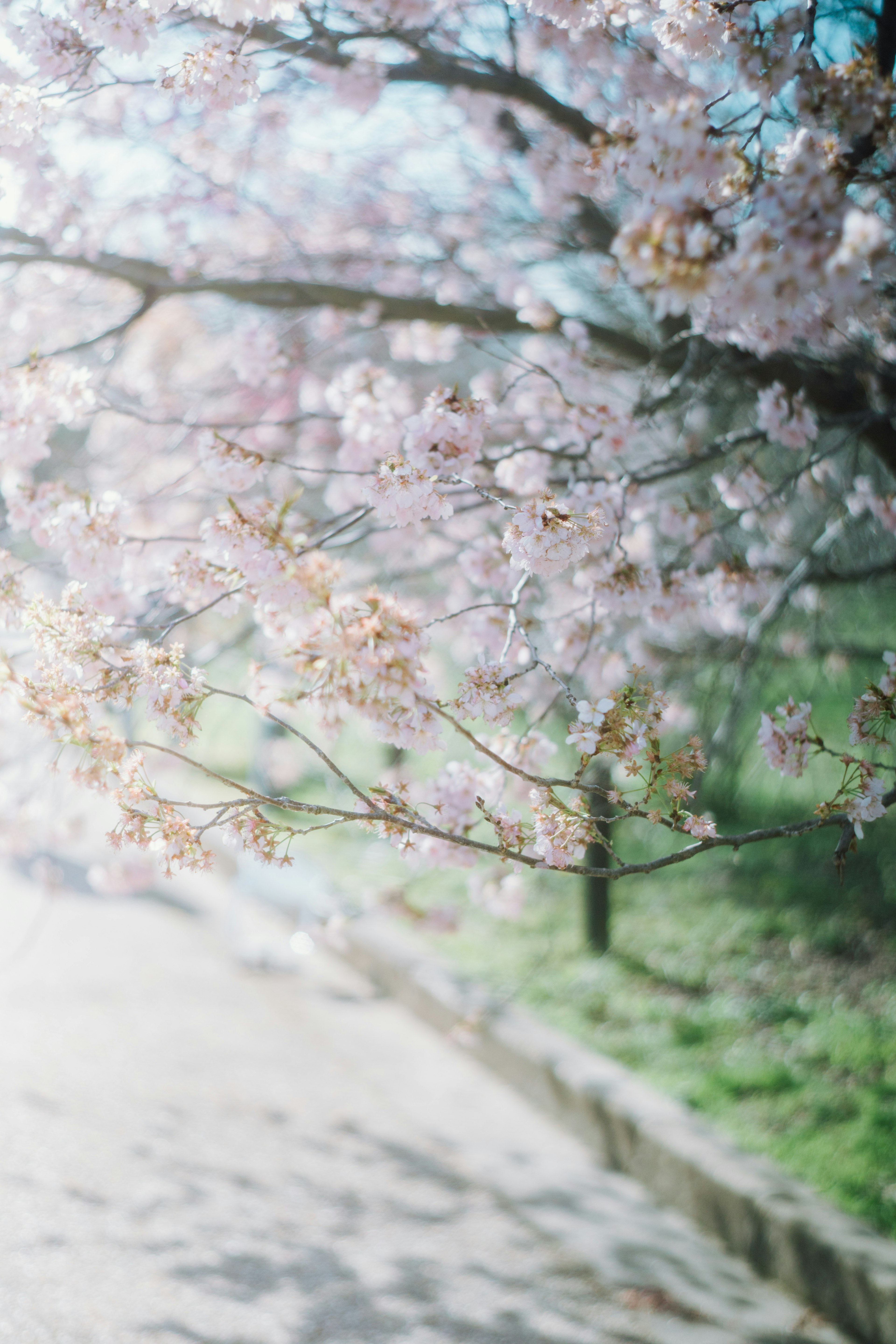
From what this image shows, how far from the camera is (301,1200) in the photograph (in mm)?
3082

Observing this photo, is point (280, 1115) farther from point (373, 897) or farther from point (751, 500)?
point (751, 500)

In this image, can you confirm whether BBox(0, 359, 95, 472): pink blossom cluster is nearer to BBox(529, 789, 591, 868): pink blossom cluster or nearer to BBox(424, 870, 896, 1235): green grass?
BBox(529, 789, 591, 868): pink blossom cluster

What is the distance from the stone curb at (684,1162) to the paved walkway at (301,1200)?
73 mm

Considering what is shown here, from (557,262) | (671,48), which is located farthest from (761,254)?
(557,262)

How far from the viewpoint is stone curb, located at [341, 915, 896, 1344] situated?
251 cm

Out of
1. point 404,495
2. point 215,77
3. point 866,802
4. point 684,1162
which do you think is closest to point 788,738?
point 866,802

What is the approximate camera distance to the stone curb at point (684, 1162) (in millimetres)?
2506

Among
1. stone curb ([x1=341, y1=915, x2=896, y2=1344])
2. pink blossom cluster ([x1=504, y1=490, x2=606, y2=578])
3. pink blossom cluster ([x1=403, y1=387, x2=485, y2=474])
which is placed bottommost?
stone curb ([x1=341, y1=915, x2=896, y2=1344])

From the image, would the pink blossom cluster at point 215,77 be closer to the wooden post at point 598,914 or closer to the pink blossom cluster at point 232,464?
the pink blossom cluster at point 232,464

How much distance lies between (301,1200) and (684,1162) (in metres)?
1.26

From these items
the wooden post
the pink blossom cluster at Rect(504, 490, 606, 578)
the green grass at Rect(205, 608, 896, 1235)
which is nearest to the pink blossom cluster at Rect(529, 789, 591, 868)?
the pink blossom cluster at Rect(504, 490, 606, 578)

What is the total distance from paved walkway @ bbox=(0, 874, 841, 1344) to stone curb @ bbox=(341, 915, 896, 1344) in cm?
7

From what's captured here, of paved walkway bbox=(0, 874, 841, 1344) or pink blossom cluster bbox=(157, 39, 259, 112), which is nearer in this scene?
pink blossom cluster bbox=(157, 39, 259, 112)

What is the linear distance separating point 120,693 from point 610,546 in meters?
1.51
